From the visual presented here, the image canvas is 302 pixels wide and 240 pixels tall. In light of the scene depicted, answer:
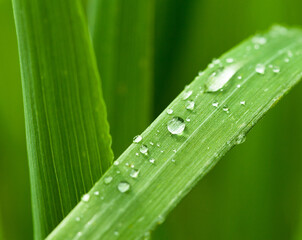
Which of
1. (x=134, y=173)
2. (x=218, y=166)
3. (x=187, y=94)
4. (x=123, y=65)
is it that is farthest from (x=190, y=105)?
(x=218, y=166)

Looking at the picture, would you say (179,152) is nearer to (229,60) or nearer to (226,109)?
(226,109)

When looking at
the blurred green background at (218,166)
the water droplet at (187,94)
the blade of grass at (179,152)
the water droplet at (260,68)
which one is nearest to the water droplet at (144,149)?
the blade of grass at (179,152)

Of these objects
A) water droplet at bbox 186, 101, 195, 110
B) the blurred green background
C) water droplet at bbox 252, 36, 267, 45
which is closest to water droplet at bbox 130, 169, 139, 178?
water droplet at bbox 186, 101, 195, 110

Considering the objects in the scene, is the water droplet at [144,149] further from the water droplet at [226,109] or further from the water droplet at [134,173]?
the water droplet at [226,109]

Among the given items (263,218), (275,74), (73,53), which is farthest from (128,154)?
(263,218)

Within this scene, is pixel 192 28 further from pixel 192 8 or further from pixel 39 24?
pixel 39 24
